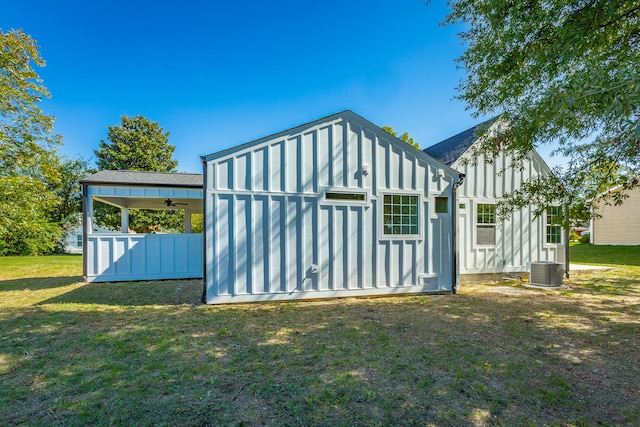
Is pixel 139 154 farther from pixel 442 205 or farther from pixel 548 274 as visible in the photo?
pixel 548 274

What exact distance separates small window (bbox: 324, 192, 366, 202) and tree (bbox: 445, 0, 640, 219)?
106 inches

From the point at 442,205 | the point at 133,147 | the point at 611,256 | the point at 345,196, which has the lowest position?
the point at 611,256

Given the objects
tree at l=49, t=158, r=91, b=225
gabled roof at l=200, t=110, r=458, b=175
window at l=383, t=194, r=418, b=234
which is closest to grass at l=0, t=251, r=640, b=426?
window at l=383, t=194, r=418, b=234

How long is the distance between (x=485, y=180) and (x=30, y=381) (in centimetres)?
1004

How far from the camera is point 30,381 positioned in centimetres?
286

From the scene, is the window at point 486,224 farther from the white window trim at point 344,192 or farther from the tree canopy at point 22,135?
the tree canopy at point 22,135

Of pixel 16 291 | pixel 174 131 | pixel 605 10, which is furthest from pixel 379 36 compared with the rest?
pixel 174 131

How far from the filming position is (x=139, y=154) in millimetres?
23203

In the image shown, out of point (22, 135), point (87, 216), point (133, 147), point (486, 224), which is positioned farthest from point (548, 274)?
point (133, 147)

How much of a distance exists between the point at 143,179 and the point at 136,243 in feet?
6.04

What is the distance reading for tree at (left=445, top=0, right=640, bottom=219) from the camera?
141 inches

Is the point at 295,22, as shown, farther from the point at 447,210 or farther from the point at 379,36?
the point at 447,210

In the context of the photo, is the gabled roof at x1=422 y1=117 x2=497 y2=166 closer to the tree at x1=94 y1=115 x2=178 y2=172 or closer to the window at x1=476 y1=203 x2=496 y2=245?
the window at x1=476 y1=203 x2=496 y2=245

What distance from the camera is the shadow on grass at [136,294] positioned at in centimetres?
621
